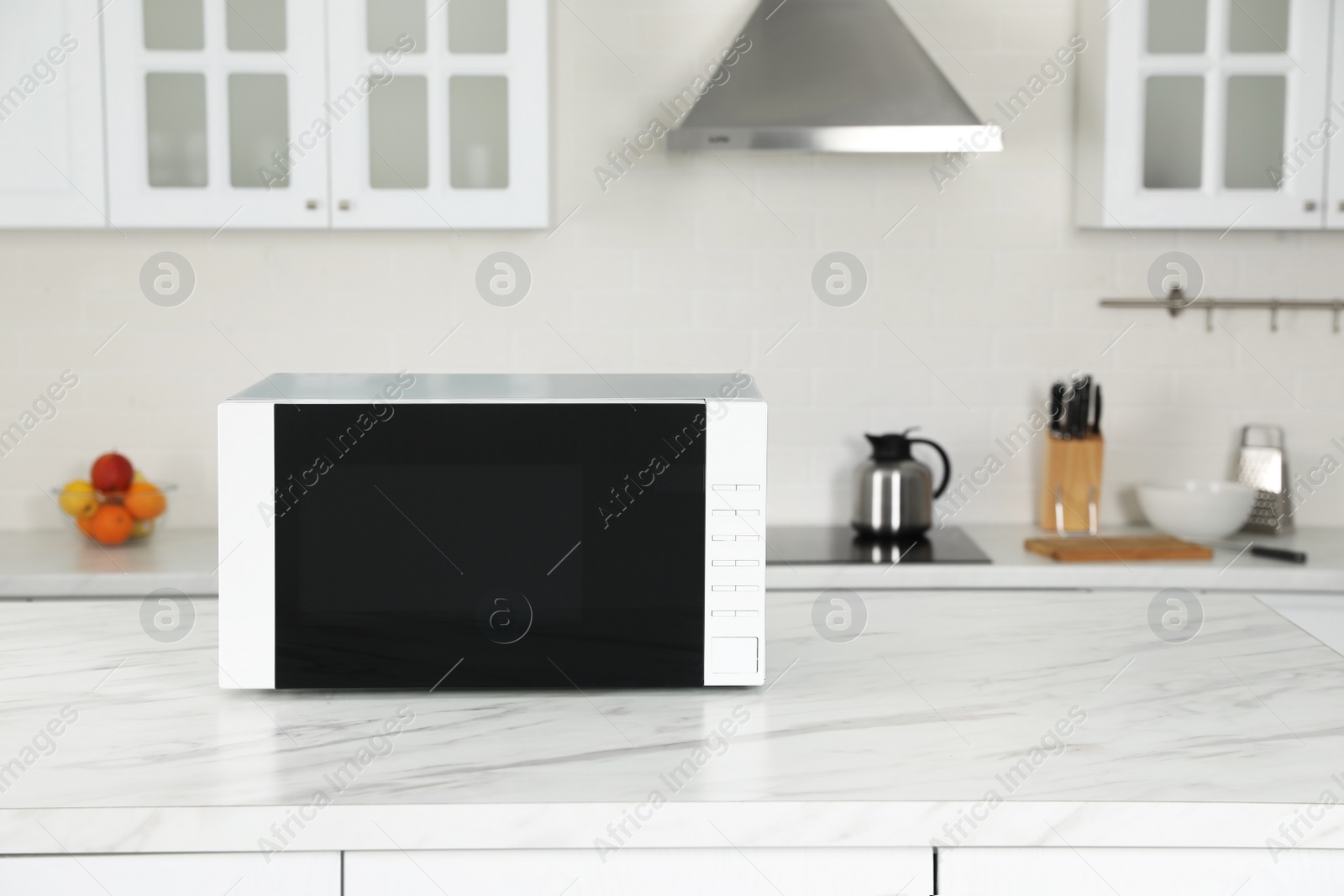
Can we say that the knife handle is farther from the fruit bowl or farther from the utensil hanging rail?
the fruit bowl

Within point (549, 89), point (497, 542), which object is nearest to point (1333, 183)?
point (549, 89)

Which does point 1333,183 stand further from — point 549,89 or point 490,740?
point 490,740

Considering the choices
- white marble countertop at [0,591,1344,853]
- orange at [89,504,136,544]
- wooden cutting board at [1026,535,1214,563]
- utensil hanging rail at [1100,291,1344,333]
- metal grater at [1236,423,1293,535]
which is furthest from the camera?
utensil hanging rail at [1100,291,1344,333]

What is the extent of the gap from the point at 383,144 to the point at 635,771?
2058 millimetres

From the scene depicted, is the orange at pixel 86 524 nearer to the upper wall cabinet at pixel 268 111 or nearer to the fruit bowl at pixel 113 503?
the fruit bowl at pixel 113 503

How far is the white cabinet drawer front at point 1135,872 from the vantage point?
0.89 meters

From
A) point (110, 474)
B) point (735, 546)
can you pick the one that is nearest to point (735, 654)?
point (735, 546)

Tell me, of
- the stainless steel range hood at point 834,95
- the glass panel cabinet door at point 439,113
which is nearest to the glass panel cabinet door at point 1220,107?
the stainless steel range hood at point 834,95

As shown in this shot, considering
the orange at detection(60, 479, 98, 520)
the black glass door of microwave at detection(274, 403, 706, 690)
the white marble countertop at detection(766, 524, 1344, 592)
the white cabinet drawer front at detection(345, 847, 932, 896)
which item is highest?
the black glass door of microwave at detection(274, 403, 706, 690)

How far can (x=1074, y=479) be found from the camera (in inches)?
112

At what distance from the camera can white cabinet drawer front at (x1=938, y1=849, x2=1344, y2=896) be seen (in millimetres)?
886

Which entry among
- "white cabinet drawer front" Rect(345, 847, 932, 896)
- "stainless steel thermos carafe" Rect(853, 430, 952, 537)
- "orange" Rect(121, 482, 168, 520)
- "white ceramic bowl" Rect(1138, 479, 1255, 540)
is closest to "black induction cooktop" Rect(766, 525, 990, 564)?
"stainless steel thermos carafe" Rect(853, 430, 952, 537)

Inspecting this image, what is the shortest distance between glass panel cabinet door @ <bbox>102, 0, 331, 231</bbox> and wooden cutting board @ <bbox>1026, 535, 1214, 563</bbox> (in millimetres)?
1725

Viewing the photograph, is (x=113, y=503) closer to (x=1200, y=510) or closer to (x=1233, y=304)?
(x=1200, y=510)
